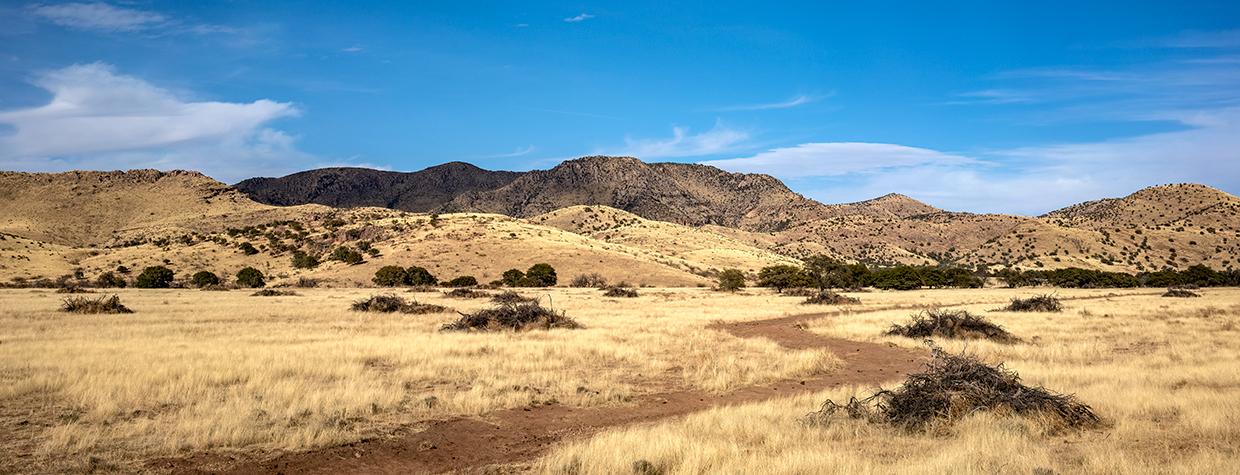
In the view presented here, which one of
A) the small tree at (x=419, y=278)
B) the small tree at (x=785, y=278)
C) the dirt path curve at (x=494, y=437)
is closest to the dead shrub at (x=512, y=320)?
the dirt path curve at (x=494, y=437)

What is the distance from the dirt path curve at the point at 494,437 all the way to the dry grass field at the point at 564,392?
357 millimetres

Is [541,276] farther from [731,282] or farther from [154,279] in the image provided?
[154,279]

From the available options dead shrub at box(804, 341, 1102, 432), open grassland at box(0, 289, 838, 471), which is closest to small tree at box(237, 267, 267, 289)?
open grassland at box(0, 289, 838, 471)

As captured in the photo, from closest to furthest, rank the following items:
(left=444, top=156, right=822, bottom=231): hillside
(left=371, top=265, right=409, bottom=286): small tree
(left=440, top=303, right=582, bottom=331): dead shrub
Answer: (left=440, top=303, right=582, bottom=331): dead shrub < (left=371, top=265, right=409, bottom=286): small tree < (left=444, top=156, right=822, bottom=231): hillside

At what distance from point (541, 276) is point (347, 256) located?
24.6 meters

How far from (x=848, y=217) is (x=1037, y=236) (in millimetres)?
42437

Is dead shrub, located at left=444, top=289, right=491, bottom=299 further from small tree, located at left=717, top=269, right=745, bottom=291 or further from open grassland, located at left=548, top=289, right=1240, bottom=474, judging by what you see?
open grassland, located at left=548, top=289, right=1240, bottom=474

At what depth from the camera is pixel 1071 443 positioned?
9.06 m

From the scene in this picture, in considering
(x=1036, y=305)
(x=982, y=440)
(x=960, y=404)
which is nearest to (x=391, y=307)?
(x=960, y=404)

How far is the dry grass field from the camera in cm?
829

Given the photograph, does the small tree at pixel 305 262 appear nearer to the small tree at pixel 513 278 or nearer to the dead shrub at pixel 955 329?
the small tree at pixel 513 278

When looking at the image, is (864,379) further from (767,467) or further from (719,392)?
(767,467)

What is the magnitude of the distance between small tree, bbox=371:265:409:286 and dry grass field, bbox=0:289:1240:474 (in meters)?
38.2

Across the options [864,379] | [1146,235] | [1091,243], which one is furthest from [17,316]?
[1146,235]
